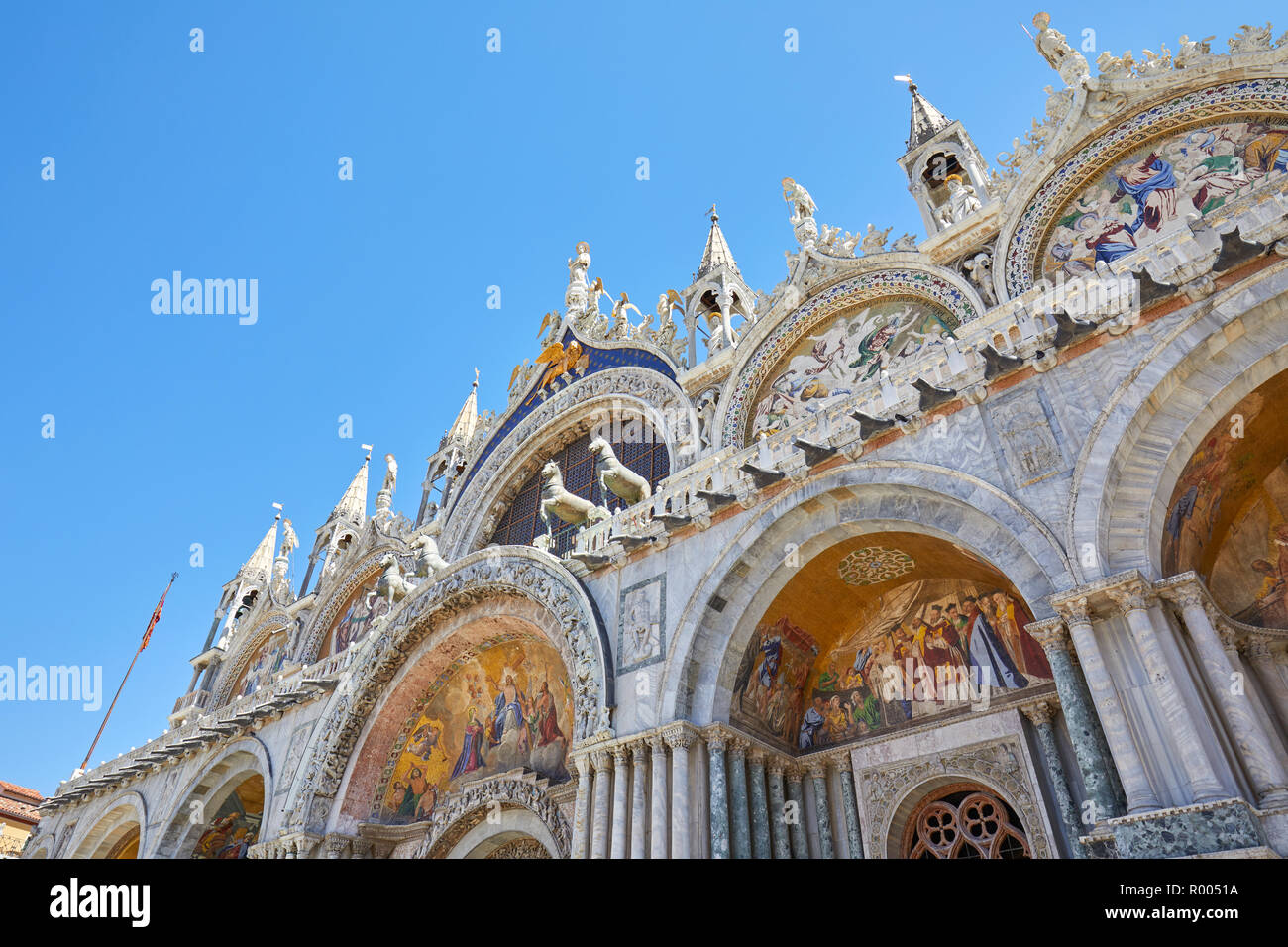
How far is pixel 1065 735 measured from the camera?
7758mm

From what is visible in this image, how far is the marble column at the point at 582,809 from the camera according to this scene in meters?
8.90

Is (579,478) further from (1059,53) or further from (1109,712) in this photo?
(1109,712)

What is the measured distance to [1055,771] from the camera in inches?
297

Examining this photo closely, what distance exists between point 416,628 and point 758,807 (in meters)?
6.62

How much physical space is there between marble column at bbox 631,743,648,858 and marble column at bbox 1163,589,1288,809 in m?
5.17

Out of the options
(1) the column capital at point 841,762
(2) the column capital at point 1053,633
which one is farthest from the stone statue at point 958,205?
(1) the column capital at point 841,762

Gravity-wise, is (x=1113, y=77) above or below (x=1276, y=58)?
above

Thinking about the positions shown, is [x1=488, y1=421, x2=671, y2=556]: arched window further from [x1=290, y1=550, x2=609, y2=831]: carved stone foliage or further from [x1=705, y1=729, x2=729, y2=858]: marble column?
[x1=705, y1=729, x2=729, y2=858]: marble column

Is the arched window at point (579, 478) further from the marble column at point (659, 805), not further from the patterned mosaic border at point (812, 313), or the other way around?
the marble column at point (659, 805)

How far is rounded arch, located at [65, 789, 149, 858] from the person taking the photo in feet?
58.5
